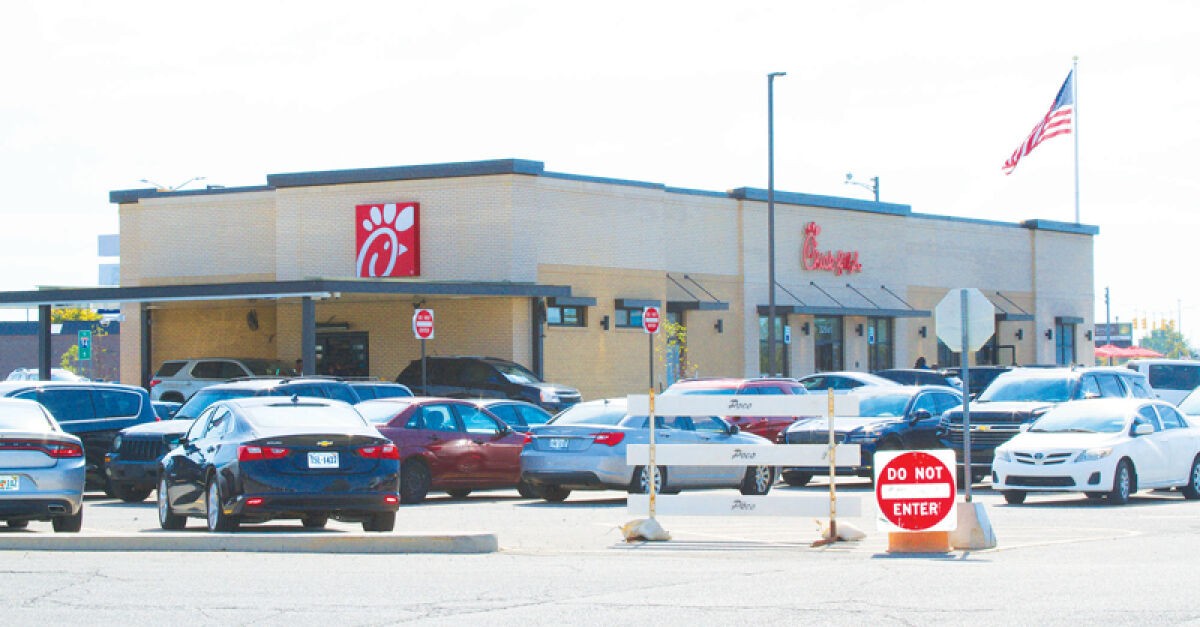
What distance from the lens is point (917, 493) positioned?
531 inches

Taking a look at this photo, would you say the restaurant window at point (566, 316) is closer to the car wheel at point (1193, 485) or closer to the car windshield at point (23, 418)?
the car wheel at point (1193, 485)

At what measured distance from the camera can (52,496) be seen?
1457 cm

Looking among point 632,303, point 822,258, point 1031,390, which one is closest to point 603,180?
point 632,303

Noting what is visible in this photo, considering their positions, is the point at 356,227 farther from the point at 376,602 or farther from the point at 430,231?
the point at 376,602

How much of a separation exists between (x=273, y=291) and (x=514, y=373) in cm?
575

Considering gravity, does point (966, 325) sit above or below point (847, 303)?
below

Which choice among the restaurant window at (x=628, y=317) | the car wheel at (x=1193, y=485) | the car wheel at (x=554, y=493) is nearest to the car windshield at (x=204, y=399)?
the car wheel at (x=554, y=493)

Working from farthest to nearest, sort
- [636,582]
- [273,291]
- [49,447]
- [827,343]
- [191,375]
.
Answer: [827,343], [191,375], [273,291], [49,447], [636,582]

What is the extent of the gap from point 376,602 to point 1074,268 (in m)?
53.7

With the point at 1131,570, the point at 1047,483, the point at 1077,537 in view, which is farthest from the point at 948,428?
the point at 1131,570

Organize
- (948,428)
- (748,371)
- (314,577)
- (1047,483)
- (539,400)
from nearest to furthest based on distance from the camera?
(314,577), (1047,483), (948,428), (539,400), (748,371)

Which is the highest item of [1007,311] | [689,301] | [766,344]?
[689,301]

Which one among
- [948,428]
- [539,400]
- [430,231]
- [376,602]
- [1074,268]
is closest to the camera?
[376,602]

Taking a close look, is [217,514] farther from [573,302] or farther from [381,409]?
[573,302]
